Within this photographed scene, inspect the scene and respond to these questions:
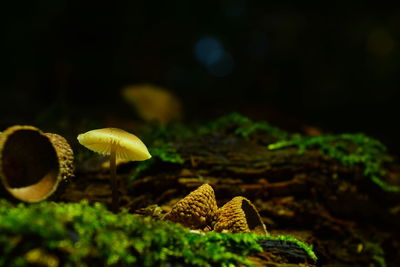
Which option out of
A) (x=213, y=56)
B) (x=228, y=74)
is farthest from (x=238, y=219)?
(x=213, y=56)

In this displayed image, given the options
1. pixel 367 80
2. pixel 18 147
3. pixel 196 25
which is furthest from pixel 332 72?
pixel 18 147

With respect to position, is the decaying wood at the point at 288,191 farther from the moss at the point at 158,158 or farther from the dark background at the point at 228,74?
the dark background at the point at 228,74

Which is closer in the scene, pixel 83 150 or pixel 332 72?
pixel 83 150

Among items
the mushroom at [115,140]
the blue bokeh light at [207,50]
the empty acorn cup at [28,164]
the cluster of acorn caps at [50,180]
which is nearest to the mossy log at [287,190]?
the mushroom at [115,140]

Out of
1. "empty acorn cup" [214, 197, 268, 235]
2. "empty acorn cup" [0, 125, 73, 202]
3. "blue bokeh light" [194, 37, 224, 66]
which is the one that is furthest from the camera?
"blue bokeh light" [194, 37, 224, 66]

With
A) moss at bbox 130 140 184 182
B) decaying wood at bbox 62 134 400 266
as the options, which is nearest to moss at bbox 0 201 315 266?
decaying wood at bbox 62 134 400 266

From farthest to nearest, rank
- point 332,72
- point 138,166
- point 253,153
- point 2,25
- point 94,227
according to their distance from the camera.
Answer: point 332,72 → point 2,25 → point 253,153 → point 138,166 → point 94,227

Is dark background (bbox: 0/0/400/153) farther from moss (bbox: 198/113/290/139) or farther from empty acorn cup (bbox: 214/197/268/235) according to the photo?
empty acorn cup (bbox: 214/197/268/235)

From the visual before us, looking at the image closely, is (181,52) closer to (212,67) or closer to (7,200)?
(212,67)
